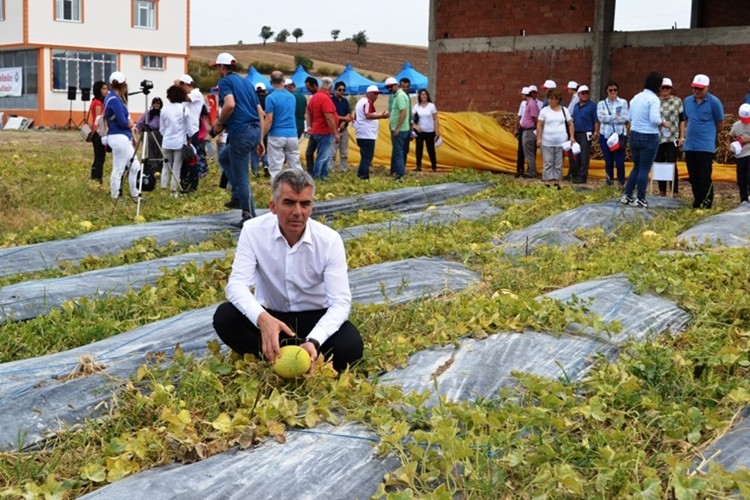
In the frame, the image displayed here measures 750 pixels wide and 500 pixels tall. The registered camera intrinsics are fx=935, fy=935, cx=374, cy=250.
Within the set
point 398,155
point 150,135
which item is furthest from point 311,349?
point 398,155

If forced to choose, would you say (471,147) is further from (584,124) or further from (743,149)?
(743,149)

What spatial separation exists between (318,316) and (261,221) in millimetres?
603

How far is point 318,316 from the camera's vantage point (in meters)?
5.11

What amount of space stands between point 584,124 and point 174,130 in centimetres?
650

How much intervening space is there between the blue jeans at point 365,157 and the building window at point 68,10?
2637cm

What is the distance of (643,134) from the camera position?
38.2ft

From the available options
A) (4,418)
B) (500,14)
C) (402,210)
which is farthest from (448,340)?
(500,14)

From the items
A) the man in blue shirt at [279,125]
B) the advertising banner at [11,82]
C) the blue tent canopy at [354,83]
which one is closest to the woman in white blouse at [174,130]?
the man in blue shirt at [279,125]

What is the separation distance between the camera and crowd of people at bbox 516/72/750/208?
38.1 feet

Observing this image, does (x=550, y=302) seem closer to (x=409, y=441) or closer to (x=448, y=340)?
(x=448, y=340)

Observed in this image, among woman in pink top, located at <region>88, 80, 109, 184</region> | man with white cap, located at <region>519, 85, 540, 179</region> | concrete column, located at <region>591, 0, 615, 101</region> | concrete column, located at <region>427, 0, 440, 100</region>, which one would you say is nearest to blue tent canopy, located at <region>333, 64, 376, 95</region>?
concrete column, located at <region>427, 0, 440, 100</region>

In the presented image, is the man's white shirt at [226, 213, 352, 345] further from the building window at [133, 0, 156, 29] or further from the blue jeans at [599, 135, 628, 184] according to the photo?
the building window at [133, 0, 156, 29]

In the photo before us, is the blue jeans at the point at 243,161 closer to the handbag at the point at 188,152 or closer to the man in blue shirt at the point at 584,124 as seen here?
the handbag at the point at 188,152

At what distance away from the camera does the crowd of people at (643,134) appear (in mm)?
11609
